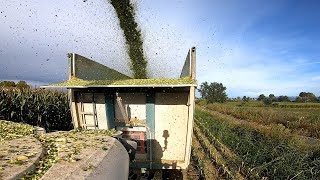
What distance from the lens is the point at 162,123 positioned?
636cm

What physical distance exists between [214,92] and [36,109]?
7175 cm

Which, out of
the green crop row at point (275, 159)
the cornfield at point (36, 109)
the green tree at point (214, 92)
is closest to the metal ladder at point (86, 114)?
the green crop row at point (275, 159)

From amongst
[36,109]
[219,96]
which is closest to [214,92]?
[219,96]

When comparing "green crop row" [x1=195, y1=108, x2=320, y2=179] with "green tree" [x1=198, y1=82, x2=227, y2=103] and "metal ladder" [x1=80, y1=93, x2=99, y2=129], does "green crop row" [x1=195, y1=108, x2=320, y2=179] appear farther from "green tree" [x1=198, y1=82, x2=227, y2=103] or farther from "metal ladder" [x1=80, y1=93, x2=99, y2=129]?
"green tree" [x1=198, y1=82, x2=227, y2=103]

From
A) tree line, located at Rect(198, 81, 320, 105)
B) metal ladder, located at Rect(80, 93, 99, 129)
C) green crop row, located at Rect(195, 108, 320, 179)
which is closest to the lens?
metal ladder, located at Rect(80, 93, 99, 129)

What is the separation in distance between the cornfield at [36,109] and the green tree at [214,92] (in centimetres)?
6383

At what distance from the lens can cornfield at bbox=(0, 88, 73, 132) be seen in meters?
10.3

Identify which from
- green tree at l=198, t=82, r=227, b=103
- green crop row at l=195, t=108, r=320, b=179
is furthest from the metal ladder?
green tree at l=198, t=82, r=227, b=103

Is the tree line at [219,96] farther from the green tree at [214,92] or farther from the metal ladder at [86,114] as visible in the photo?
the metal ladder at [86,114]

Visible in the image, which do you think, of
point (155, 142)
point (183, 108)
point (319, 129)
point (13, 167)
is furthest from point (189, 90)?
point (319, 129)

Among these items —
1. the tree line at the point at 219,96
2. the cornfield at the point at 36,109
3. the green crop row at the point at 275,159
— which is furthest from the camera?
the tree line at the point at 219,96

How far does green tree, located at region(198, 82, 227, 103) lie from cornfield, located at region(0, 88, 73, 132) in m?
63.8

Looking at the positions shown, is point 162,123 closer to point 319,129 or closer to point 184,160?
point 184,160

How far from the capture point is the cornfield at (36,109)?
33.9ft
